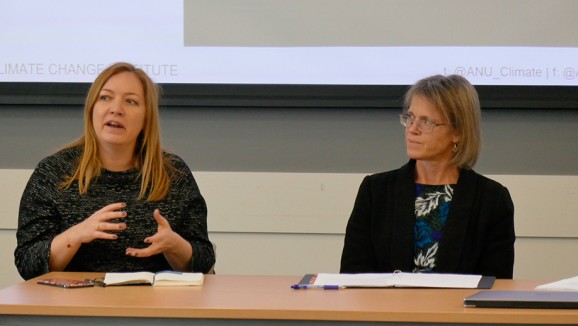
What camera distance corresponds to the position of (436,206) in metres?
2.56

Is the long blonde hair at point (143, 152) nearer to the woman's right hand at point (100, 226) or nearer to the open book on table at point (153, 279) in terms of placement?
the woman's right hand at point (100, 226)

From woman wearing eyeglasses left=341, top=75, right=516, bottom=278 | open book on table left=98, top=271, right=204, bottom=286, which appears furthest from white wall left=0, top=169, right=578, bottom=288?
open book on table left=98, top=271, right=204, bottom=286

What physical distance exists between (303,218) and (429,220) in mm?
912

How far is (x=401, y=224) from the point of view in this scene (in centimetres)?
253

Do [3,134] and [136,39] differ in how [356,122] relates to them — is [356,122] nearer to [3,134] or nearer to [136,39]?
[136,39]

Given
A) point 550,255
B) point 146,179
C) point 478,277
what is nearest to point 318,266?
point 550,255

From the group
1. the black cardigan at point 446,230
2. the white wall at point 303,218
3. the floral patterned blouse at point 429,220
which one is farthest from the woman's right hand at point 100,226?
the white wall at point 303,218

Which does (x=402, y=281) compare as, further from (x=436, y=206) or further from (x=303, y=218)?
(x=303, y=218)

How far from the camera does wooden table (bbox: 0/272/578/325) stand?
5.49ft

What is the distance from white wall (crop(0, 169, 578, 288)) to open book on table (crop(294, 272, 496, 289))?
119cm

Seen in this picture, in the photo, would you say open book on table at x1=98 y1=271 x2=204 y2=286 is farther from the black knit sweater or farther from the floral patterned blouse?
the floral patterned blouse

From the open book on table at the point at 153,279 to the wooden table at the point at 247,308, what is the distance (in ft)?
0.32

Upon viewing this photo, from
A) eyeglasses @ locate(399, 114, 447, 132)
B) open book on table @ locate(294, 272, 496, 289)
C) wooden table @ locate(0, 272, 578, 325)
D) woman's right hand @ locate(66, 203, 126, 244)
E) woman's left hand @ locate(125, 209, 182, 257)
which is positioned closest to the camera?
wooden table @ locate(0, 272, 578, 325)

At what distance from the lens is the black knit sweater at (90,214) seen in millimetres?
2453
